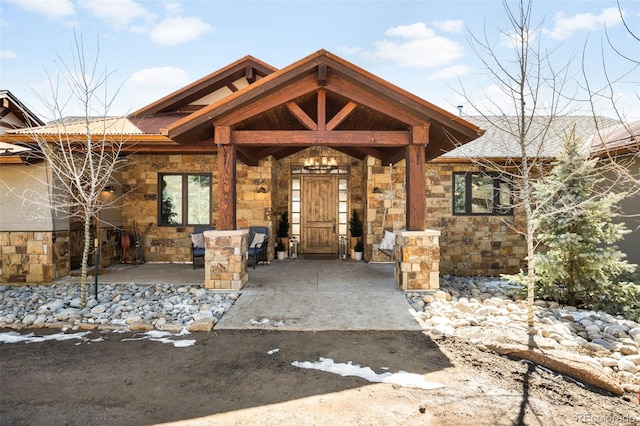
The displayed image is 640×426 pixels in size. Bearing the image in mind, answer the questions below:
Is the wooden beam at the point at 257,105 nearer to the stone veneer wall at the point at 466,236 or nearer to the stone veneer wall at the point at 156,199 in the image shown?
the stone veneer wall at the point at 156,199

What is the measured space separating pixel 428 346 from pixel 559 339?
1.53 m

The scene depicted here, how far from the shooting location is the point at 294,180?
10195 millimetres

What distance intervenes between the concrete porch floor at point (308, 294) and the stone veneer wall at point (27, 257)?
1.74 feet

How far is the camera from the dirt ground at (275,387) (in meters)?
2.54

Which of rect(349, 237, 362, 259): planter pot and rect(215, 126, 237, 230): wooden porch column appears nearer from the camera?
rect(215, 126, 237, 230): wooden porch column

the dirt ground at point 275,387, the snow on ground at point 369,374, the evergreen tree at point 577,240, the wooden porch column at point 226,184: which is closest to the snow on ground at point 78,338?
the dirt ground at point 275,387

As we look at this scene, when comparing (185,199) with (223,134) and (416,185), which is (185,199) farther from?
(416,185)

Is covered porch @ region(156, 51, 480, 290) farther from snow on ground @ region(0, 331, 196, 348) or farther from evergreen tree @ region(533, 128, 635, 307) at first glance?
snow on ground @ region(0, 331, 196, 348)

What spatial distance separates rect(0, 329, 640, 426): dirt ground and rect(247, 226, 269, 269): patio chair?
4072mm

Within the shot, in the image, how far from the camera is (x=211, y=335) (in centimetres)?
421

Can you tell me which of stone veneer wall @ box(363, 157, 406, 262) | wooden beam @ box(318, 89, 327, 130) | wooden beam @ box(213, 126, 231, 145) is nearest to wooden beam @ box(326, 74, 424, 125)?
wooden beam @ box(318, 89, 327, 130)

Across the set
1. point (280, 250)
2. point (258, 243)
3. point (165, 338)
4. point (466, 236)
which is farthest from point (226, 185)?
point (466, 236)

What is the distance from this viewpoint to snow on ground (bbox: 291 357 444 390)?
9.96 feet

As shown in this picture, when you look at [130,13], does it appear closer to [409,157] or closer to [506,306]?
[409,157]
